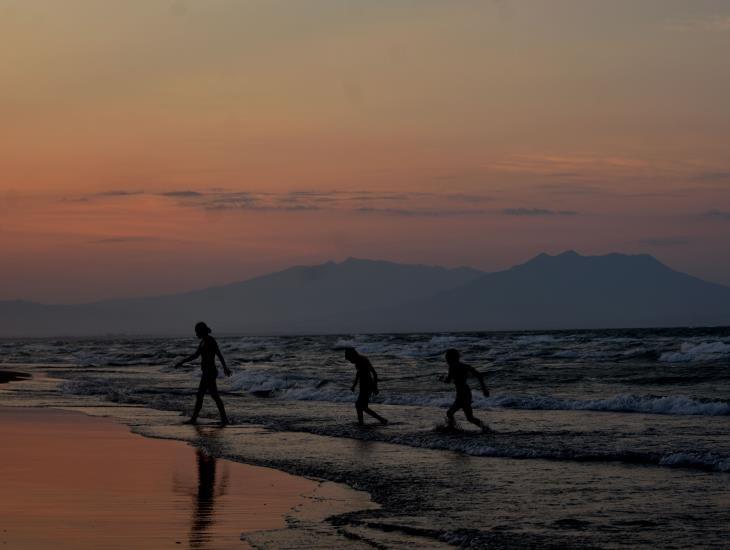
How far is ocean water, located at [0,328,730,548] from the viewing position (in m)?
10.1

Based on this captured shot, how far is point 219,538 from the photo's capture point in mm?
9562

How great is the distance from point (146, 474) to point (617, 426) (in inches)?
363

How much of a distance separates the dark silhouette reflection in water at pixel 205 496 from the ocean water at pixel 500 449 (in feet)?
2.04

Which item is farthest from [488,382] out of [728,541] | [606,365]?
[728,541]

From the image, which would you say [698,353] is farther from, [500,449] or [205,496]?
[205,496]

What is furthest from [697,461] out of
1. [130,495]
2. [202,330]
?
[202,330]

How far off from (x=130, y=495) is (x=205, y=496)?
2.64ft

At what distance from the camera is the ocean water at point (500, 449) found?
33.2 feet

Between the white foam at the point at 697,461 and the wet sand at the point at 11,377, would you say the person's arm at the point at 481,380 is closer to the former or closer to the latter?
the white foam at the point at 697,461

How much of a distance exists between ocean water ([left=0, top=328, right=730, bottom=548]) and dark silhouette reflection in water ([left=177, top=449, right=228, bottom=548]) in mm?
622

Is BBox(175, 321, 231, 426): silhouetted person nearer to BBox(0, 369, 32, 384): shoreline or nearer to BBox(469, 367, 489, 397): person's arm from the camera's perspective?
BBox(469, 367, 489, 397): person's arm

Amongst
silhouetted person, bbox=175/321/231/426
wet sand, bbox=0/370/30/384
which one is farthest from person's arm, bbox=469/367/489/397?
wet sand, bbox=0/370/30/384

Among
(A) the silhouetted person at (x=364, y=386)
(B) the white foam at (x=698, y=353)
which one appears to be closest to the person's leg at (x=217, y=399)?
(A) the silhouetted person at (x=364, y=386)

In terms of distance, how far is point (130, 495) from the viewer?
11922 mm
